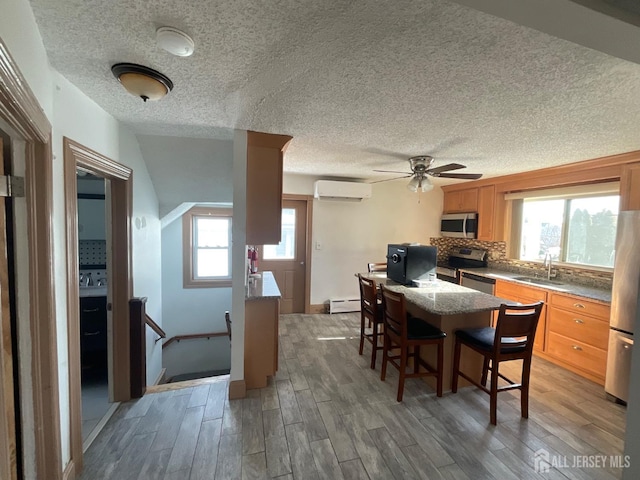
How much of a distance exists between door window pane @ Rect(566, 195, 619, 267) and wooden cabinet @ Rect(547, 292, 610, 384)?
2.48ft

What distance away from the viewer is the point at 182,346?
14.2ft

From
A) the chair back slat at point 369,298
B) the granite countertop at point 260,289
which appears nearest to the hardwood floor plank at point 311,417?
the granite countertop at point 260,289

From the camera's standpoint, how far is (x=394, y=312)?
2.28 m

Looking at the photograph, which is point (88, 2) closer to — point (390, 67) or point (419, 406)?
point (390, 67)

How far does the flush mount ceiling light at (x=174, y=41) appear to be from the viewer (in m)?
1.02

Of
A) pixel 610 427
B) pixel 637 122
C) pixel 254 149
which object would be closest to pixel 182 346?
pixel 254 149

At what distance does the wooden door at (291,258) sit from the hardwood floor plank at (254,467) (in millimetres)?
2715

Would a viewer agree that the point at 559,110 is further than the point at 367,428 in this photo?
No

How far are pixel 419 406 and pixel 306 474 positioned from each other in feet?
3.60

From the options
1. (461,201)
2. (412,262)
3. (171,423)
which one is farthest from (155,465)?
(461,201)

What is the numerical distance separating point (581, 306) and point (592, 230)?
3.52ft

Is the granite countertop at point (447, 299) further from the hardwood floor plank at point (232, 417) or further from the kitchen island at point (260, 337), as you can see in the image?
the hardwood floor plank at point (232, 417)

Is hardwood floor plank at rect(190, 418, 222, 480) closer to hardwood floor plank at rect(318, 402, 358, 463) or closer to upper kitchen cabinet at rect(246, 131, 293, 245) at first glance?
hardwood floor plank at rect(318, 402, 358, 463)

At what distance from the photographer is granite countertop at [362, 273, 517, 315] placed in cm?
206
